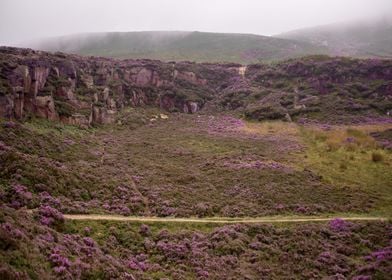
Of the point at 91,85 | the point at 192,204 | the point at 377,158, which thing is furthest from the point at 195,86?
the point at 192,204

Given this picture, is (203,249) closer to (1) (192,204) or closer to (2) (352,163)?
(1) (192,204)

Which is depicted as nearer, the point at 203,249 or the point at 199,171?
the point at 203,249

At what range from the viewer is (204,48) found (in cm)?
17112

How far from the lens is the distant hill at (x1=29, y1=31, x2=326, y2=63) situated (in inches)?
5950

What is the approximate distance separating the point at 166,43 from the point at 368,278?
561ft

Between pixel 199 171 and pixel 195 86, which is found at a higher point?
pixel 195 86

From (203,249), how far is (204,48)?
488 feet

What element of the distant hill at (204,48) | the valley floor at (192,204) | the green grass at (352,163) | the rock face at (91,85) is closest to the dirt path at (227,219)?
the valley floor at (192,204)

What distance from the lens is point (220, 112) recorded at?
275ft

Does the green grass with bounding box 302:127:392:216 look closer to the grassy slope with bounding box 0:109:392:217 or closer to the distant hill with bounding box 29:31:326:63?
the grassy slope with bounding box 0:109:392:217

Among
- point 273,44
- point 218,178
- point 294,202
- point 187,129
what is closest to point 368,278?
point 294,202

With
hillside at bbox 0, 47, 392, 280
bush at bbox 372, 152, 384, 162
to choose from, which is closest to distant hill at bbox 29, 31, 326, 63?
hillside at bbox 0, 47, 392, 280

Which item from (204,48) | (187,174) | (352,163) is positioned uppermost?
(204,48)

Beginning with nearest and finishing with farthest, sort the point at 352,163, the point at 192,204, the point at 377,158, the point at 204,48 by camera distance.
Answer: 1. the point at 192,204
2. the point at 352,163
3. the point at 377,158
4. the point at 204,48
